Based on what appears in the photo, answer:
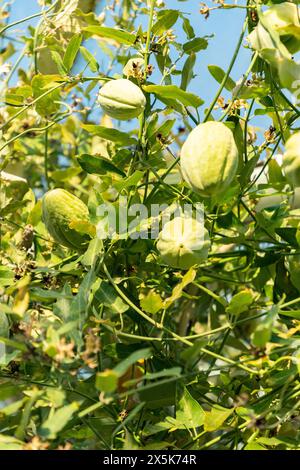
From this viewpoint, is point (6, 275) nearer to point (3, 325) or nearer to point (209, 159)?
point (3, 325)

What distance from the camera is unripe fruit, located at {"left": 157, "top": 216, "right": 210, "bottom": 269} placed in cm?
86

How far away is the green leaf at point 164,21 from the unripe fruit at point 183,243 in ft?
0.93

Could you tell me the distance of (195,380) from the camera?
90 centimetres

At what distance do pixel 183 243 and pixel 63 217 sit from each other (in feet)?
0.59

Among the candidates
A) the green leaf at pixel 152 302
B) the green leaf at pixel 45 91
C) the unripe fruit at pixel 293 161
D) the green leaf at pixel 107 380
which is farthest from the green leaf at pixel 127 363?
the green leaf at pixel 45 91

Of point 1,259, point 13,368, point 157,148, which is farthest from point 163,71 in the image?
point 13,368

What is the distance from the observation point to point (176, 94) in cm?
91

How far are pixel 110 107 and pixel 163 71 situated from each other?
14 centimetres

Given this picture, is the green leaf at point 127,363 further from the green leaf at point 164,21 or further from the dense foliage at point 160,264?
the green leaf at point 164,21

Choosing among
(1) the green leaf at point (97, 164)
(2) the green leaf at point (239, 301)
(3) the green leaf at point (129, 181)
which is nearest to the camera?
(2) the green leaf at point (239, 301)

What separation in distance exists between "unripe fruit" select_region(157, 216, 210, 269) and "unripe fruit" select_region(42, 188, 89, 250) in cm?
13

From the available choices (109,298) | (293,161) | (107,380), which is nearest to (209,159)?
(293,161)

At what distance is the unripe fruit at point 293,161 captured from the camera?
837mm

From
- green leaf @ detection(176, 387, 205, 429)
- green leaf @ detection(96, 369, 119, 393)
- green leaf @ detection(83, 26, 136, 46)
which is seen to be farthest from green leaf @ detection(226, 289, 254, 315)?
green leaf @ detection(83, 26, 136, 46)
